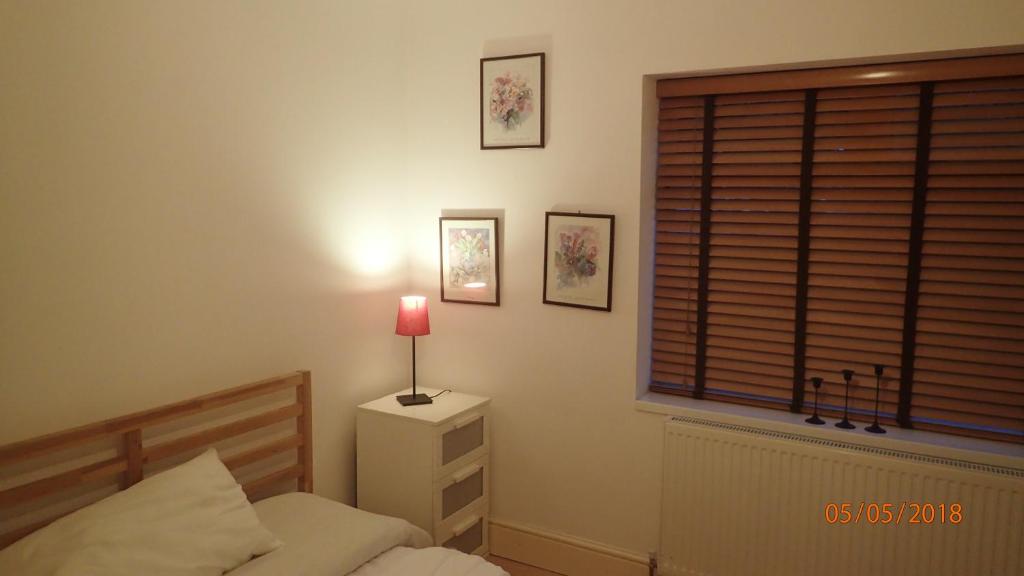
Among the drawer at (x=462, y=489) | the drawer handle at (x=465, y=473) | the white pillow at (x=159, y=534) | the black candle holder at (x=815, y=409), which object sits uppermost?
the black candle holder at (x=815, y=409)

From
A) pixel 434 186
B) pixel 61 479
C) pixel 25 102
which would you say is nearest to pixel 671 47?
pixel 434 186

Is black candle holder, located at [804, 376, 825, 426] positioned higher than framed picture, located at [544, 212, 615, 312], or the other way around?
framed picture, located at [544, 212, 615, 312]

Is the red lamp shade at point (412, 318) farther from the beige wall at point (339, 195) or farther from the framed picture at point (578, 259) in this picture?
the framed picture at point (578, 259)

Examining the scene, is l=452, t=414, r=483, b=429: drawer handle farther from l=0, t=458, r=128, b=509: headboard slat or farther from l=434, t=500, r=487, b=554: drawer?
l=0, t=458, r=128, b=509: headboard slat

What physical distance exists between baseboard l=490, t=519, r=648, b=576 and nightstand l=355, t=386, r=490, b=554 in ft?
0.44

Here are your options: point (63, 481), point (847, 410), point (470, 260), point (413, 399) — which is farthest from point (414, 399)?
point (847, 410)

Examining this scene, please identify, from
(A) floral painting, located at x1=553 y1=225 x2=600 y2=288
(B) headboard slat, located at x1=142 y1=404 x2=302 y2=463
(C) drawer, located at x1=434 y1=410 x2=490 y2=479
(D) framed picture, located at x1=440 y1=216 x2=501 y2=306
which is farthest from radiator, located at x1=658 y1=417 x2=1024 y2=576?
(B) headboard slat, located at x1=142 y1=404 x2=302 y2=463

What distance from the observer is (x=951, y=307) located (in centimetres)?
250

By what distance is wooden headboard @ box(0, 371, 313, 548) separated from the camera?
1.93 metres

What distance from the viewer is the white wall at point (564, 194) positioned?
2.71m

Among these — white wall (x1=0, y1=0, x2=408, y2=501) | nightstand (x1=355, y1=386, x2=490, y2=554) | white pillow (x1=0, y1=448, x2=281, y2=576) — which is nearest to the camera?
white pillow (x1=0, y1=448, x2=281, y2=576)

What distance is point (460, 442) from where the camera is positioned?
2994 mm

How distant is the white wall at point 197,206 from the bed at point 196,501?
119mm

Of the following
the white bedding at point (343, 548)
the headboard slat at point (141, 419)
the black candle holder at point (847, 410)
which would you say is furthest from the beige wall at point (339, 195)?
the black candle holder at point (847, 410)
